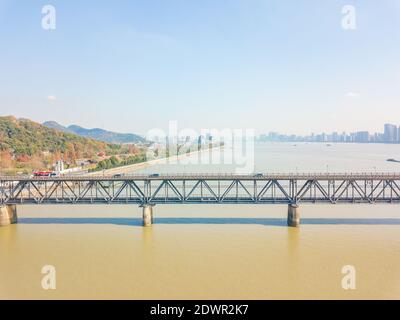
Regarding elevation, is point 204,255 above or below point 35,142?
below

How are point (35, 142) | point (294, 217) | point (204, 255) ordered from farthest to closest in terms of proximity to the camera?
point (35, 142), point (294, 217), point (204, 255)

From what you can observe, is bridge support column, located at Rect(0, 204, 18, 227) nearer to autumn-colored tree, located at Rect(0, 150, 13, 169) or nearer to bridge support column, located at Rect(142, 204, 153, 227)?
bridge support column, located at Rect(142, 204, 153, 227)

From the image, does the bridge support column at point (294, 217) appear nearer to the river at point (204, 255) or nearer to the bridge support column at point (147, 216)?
the river at point (204, 255)

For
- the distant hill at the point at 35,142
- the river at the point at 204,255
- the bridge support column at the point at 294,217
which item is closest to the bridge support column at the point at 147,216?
the river at the point at 204,255

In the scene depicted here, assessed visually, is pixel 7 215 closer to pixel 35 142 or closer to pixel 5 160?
pixel 5 160

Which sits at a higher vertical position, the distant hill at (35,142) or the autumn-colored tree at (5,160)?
the distant hill at (35,142)

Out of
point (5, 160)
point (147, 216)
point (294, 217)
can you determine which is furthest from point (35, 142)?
point (294, 217)
